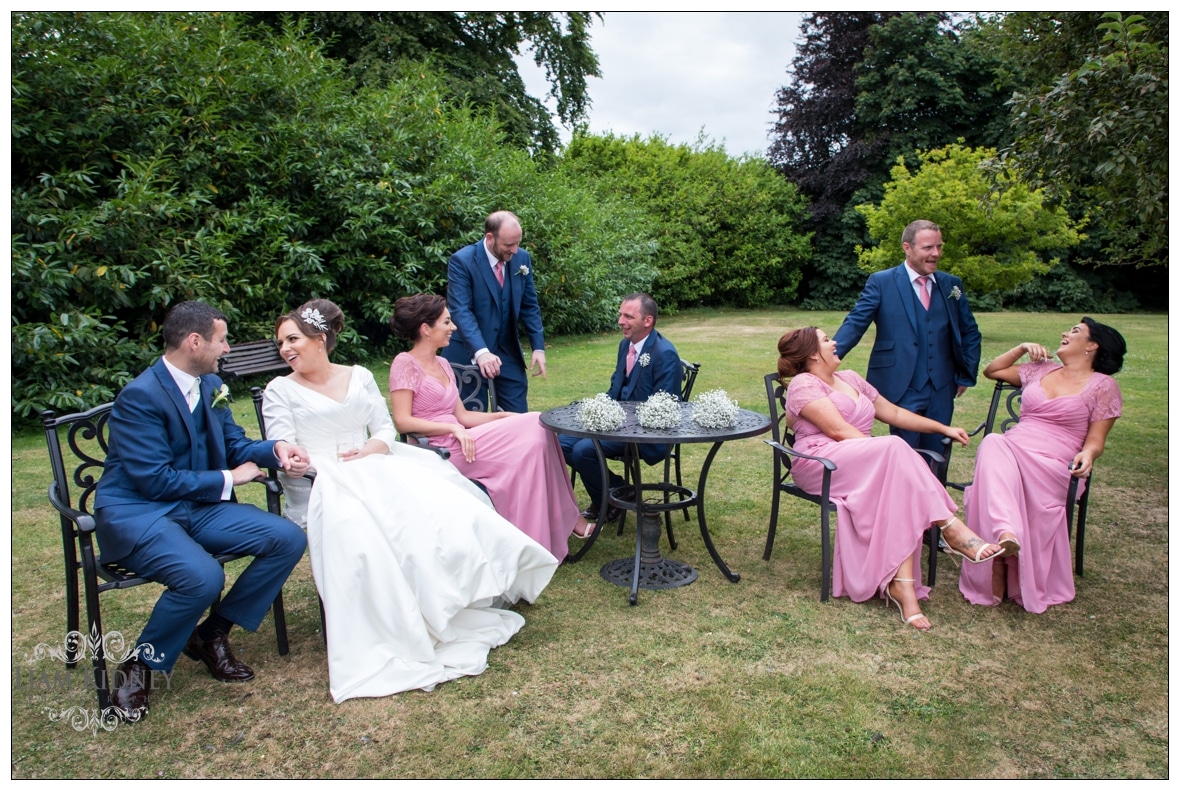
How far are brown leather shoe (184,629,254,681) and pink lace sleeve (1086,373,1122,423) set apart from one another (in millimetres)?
3903

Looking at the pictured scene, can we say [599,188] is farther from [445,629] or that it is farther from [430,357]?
[445,629]

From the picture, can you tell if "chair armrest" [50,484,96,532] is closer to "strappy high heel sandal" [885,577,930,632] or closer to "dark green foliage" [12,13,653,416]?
"strappy high heel sandal" [885,577,930,632]

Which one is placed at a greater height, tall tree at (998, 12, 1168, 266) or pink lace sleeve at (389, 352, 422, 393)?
tall tree at (998, 12, 1168, 266)

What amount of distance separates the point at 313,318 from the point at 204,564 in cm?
119

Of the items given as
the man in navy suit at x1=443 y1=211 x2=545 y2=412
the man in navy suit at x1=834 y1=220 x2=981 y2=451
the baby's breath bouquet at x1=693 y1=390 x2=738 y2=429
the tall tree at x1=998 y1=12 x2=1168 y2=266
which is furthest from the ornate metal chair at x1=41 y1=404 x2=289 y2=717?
the tall tree at x1=998 y1=12 x2=1168 y2=266

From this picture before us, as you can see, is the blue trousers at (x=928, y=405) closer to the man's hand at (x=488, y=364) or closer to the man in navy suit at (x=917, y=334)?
the man in navy suit at (x=917, y=334)

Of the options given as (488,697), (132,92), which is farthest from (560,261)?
(488,697)

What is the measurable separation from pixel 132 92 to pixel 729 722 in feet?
31.2

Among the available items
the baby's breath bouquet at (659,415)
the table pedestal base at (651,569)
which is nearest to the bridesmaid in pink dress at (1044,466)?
the table pedestal base at (651,569)

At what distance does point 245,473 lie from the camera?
330cm

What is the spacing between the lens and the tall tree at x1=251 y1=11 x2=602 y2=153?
1706 cm

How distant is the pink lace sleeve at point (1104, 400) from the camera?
4000mm

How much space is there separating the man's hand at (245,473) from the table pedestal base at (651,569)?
1.77 m

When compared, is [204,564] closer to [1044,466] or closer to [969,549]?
[969,549]
